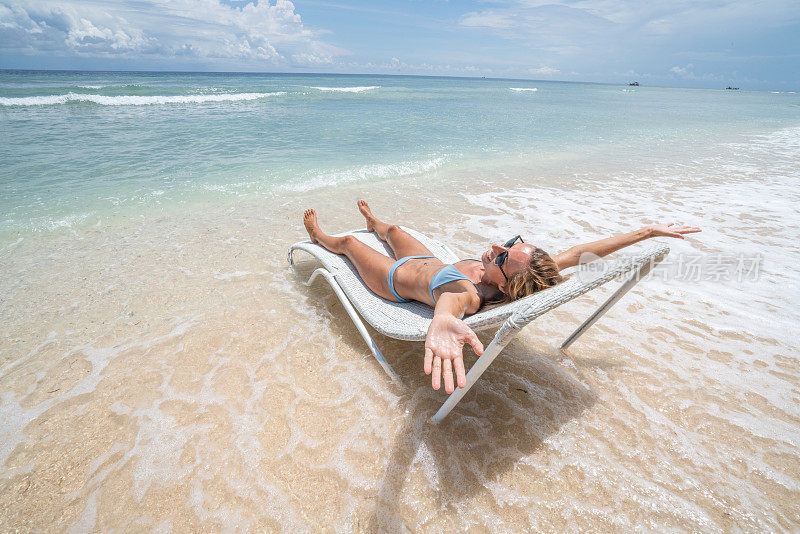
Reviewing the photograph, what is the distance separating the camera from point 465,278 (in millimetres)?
2459

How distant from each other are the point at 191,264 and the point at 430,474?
3481mm

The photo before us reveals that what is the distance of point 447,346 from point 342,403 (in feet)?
3.88

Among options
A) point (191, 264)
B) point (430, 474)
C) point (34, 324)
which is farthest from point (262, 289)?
point (430, 474)

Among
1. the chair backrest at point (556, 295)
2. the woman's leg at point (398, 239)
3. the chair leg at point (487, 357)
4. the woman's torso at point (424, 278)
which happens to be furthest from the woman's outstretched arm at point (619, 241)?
the chair leg at point (487, 357)

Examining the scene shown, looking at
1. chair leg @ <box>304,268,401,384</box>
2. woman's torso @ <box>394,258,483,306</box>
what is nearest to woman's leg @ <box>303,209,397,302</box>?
woman's torso @ <box>394,258,483,306</box>

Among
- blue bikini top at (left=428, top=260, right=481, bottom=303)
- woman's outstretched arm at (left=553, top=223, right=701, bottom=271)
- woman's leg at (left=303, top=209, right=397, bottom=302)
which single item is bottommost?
woman's leg at (left=303, top=209, right=397, bottom=302)

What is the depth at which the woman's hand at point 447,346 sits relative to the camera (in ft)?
5.01

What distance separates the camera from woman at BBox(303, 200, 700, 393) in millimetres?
1679

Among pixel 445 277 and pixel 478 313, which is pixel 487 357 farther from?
pixel 445 277

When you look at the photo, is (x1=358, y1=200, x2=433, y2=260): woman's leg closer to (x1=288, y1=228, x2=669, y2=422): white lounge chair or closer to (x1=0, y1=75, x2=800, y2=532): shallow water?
(x1=288, y1=228, x2=669, y2=422): white lounge chair

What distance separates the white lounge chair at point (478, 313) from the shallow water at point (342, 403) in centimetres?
38

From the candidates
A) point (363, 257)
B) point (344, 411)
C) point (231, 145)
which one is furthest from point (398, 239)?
point (231, 145)

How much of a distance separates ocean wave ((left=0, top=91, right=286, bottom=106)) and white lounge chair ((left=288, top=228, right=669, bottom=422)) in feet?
68.3

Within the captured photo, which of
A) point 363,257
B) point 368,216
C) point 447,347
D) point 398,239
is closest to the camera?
point 447,347
